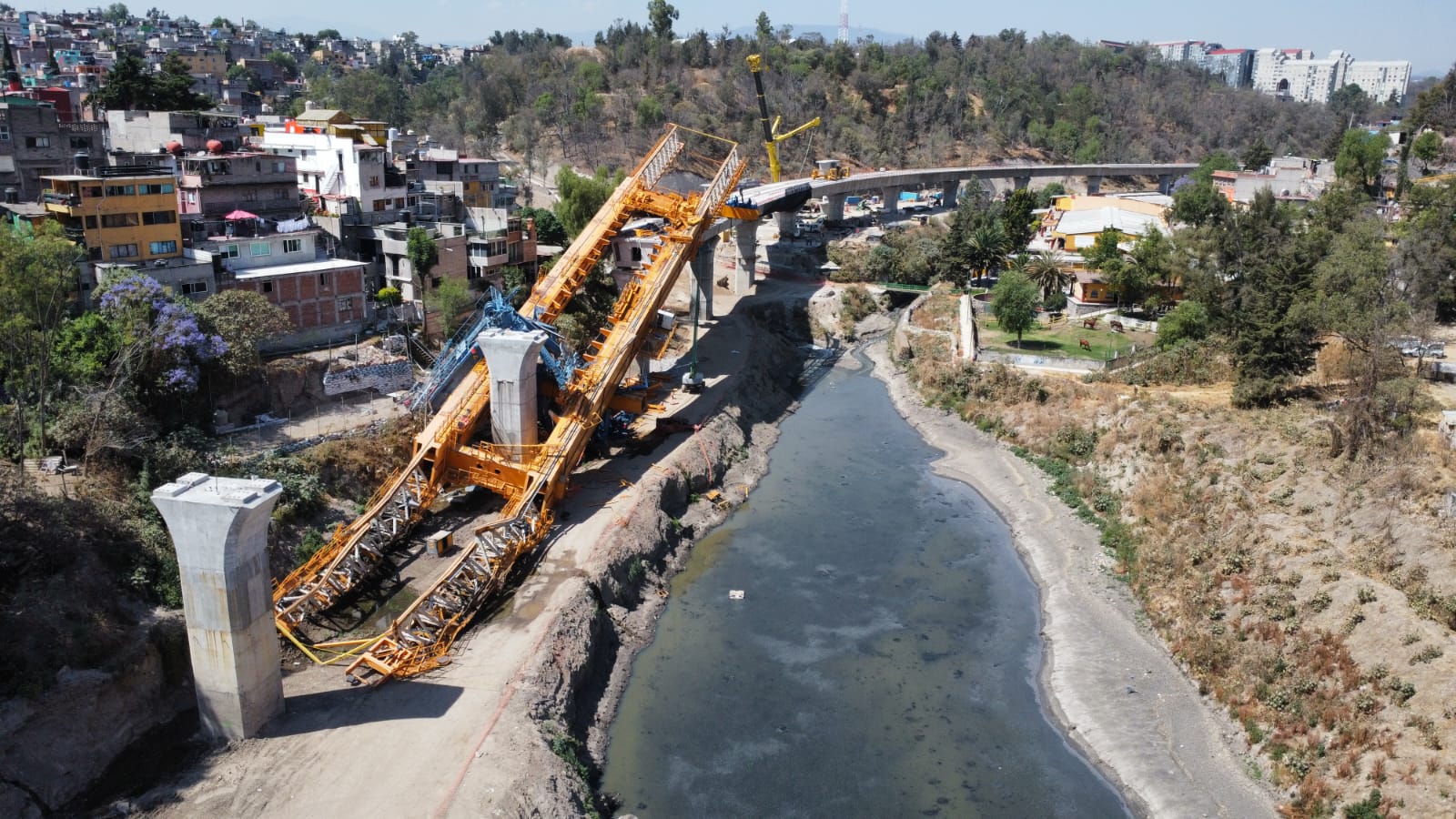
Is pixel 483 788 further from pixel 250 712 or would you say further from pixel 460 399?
pixel 460 399

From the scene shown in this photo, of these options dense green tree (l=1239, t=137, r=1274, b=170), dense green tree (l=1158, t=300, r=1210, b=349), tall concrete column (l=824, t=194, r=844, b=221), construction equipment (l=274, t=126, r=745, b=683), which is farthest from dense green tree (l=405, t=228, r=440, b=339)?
dense green tree (l=1239, t=137, r=1274, b=170)

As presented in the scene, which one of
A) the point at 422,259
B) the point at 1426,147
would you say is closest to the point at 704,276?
the point at 422,259

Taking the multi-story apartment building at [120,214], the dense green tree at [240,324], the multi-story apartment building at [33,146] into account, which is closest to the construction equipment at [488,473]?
the dense green tree at [240,324]

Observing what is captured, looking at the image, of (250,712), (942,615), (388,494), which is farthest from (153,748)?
(942,615)

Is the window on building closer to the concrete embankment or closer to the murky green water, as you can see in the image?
the concrete embankment

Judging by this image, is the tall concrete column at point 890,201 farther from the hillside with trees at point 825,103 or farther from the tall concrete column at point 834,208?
the hillside with trees at point 825,103

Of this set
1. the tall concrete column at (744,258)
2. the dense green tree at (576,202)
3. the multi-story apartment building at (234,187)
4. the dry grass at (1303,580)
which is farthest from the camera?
the tall concrete column at (744,258)
